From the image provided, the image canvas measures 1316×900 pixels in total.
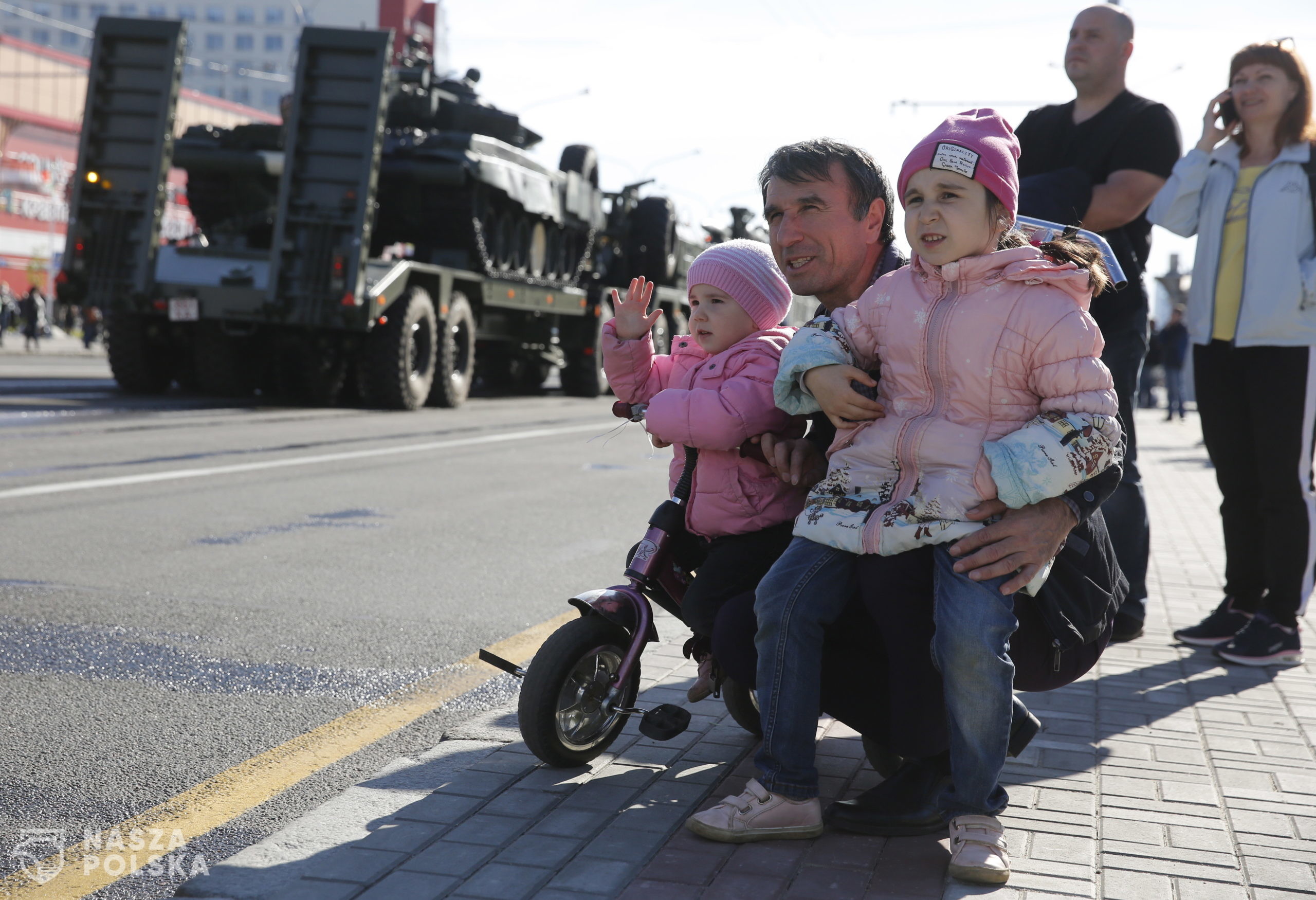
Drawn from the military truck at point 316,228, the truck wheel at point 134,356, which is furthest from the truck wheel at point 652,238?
the truck wheel at point 134,356

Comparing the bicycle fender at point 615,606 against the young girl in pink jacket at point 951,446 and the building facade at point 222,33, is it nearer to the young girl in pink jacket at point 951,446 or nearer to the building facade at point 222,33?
the young girl in pink jacket at point 951,446

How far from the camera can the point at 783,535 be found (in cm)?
333

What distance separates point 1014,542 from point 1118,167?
8.02ft

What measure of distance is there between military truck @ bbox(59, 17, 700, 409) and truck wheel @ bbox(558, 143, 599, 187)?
118 centimetres

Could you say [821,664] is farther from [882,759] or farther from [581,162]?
[581,162]

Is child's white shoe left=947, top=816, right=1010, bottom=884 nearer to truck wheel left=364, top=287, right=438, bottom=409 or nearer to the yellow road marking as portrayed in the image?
the yellow road marking

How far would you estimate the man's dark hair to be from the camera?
328 centimetres

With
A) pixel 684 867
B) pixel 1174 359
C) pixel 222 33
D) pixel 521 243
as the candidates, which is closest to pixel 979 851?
pixel 684 867

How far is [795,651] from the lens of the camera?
2.88 m

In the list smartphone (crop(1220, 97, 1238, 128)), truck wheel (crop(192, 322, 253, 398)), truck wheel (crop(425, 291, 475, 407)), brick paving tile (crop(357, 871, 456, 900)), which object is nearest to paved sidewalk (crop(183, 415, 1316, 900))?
brick paving tile (crop(357, 871, 456, 900))

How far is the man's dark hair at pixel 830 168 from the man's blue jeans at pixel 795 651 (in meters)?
0.89

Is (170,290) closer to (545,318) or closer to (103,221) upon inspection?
(103,221)

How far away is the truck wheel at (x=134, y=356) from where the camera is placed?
16094mm

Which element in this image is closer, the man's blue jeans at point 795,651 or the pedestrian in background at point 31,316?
the man's blue jeans at point 795,651
